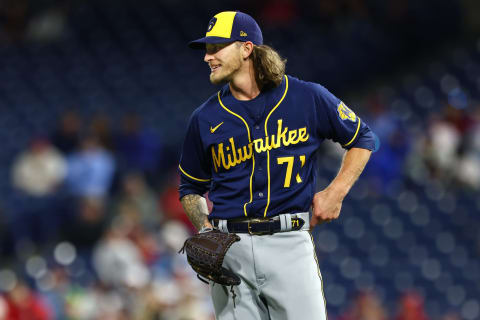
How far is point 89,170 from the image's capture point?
949 centimetres

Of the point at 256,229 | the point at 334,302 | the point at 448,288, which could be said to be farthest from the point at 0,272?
the point at 256,229

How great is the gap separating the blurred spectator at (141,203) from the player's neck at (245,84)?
18.9ft

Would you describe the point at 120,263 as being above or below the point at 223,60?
below

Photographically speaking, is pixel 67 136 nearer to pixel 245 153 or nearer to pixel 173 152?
pixel 173 152

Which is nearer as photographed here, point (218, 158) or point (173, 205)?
point (218, 158)

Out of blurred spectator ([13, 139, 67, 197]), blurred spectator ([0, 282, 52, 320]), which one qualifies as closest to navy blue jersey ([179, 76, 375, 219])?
blurred spectator ([0, 282, 52, 320])

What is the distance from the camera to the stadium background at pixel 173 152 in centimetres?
847

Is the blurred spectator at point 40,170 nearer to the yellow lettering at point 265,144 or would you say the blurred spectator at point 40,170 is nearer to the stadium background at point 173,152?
the stadium background at point 173,152

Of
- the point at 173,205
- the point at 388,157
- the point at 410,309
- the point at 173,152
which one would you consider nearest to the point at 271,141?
the point at 410,309

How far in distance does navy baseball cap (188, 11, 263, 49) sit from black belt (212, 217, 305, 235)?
68 centimetres

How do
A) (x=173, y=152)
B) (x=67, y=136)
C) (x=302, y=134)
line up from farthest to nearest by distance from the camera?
(x=173, y=152)
(x=67, y=136)
(x=302, y=134)

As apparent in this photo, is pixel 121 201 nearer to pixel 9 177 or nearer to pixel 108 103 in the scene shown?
pixel 9 177

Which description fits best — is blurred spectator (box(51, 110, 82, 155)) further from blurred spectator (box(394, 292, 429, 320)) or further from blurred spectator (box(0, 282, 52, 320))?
blurred spectator (box(394, 292, 429, 320))

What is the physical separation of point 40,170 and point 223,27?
6.41 m
